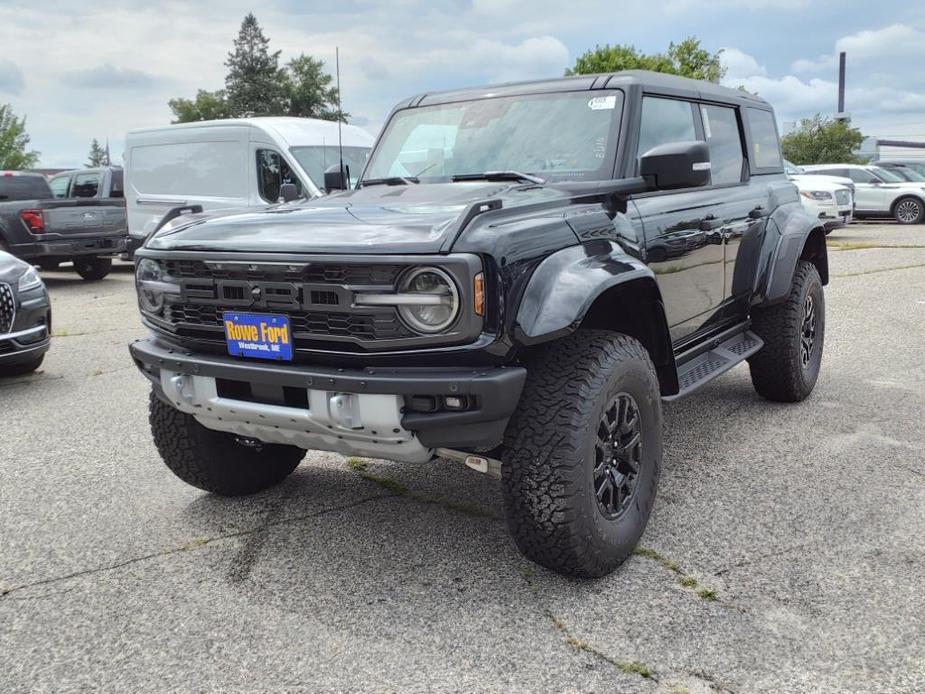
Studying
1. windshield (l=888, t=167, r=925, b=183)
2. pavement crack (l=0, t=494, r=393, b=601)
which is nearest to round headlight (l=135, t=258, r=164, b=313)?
pavement crack (l=0, t=494, r=393, b=601)

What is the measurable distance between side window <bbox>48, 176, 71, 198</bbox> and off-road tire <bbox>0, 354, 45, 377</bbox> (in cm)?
1068

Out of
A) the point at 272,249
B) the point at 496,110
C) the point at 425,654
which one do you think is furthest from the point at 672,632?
the point at 496,110

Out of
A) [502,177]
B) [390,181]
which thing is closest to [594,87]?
[502,177]

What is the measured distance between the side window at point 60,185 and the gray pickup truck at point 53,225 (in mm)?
2546

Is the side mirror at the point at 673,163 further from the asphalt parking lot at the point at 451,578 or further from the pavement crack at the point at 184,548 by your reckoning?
the pavement crack at the point at 184,548

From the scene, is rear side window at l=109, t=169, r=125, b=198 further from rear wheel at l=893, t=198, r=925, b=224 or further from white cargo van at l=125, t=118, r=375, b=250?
rear wheel at l=893, t=198, r=925, b=224

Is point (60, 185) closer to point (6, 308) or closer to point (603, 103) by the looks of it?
point (6, 308)

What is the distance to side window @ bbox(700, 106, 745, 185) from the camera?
4680 mm

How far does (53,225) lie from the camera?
12805mm

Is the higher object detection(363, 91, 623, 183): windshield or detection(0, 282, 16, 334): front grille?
detection(363, 91, 623, 183): windshield

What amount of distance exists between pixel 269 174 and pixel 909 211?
16.5 meters

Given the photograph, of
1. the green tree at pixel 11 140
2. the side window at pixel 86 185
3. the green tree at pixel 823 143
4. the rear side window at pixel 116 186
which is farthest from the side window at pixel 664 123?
the green tree at pixel 11 140

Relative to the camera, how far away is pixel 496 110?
4.18 m

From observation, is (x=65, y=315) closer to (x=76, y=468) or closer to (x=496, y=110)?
(x=76, y=468)
